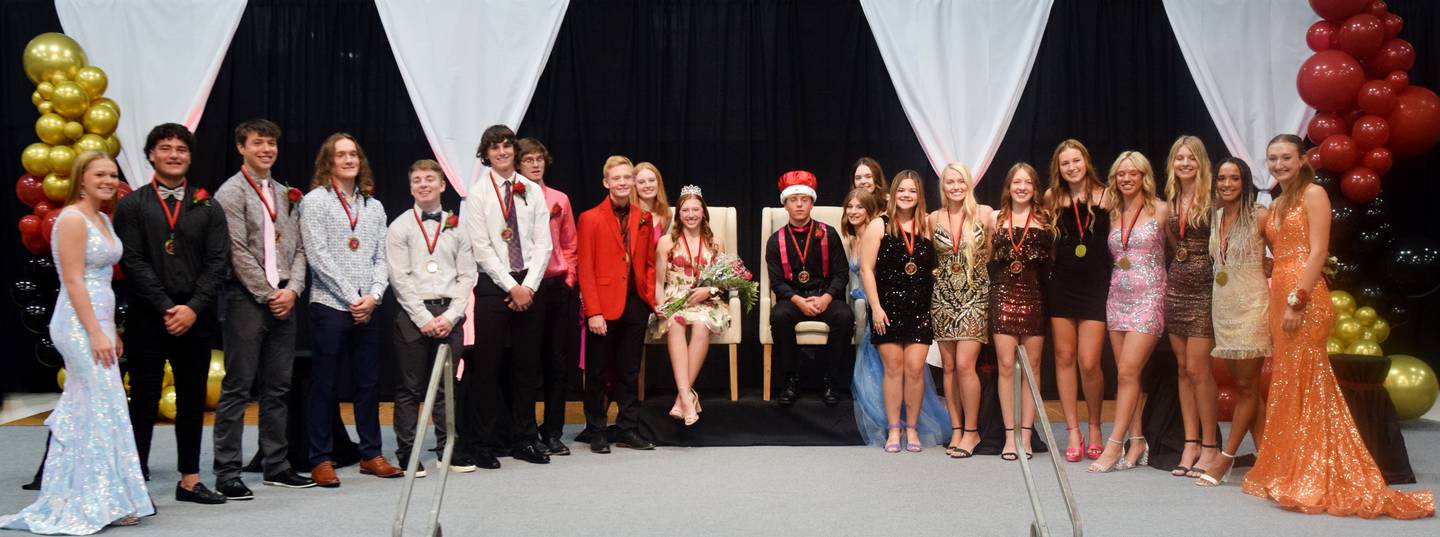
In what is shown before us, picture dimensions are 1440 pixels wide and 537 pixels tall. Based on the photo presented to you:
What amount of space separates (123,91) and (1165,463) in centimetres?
603

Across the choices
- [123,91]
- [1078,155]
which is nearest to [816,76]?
[1078,155]

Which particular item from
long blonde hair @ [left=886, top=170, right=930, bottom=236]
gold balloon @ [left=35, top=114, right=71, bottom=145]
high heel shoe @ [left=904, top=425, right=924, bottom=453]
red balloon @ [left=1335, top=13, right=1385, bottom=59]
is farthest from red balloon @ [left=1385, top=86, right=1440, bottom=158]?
gold balloon @ [left=35, top=114, right=71, bottom=145]

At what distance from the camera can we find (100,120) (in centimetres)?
636

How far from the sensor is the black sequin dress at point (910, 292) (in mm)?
5395

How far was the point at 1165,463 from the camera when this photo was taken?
496cm

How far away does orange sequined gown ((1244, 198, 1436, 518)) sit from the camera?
4.08 metres

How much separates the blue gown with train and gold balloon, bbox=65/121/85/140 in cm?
434

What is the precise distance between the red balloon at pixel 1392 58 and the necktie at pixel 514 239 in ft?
15.4

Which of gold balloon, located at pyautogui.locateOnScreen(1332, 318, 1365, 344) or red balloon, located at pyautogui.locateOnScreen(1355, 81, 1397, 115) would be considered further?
gold balloon, located at pyautogui.locateOnScreen(1332, 318, 1365, 344)

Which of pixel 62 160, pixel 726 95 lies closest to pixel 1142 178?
pixel 726 95

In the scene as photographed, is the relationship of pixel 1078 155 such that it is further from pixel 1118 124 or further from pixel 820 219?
pixel 1118 124

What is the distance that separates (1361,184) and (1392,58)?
Answer: 0.70 m

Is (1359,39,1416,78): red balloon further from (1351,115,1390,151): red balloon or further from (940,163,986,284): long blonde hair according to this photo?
(940,163,986,284): long blonde hair

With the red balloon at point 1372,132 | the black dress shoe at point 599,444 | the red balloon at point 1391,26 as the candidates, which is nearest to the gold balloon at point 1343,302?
the red balloon at point 1372,132
